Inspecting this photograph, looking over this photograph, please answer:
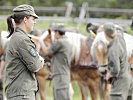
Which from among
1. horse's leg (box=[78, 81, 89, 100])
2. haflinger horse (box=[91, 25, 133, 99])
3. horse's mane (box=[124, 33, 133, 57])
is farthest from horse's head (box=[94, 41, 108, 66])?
horse's leg (box=[78, 81, 89, 100])

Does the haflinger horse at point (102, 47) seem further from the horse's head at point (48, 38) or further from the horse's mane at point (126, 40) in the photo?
the horse's head at point (48, 38)

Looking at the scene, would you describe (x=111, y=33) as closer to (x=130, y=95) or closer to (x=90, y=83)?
(x=130, y=95)

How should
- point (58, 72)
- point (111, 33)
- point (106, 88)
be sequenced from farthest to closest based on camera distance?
point (106, 88)
point (58, 72)
point (111, 33)

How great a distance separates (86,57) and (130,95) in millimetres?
3658

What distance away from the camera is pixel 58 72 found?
516 inches

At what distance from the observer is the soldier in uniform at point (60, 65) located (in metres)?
13.0

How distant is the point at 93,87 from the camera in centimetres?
1523

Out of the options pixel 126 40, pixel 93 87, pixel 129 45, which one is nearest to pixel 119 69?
pixel 129 45

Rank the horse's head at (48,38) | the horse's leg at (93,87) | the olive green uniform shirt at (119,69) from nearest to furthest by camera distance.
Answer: the olive green uniform shirt at (119,69), the horse's head at (48,38), the horse's leg at (93,87)

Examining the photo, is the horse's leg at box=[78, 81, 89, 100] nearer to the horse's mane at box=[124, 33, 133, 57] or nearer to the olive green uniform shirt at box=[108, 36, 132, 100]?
the horse's mane at box=[124, 33, 133, 57]

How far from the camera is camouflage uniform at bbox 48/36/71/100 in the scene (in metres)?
13.0

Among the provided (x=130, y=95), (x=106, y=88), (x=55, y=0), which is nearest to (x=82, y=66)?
(x=106, y=88)

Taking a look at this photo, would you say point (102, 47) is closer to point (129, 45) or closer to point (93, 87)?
point (129, 45)

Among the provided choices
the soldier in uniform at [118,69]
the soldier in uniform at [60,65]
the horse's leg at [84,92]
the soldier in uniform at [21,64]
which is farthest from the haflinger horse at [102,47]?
the soldier in uniform at [21,64]
